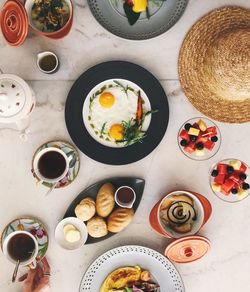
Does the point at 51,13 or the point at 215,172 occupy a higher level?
the point at 51,13

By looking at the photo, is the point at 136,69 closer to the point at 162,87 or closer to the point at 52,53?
the point at 162,87

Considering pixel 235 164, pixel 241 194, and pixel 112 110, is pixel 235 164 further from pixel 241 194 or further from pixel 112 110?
pixel 112 110

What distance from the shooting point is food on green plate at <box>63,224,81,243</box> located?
1209 mm

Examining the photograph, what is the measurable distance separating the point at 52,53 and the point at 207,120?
0.48m

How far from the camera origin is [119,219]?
1207mm

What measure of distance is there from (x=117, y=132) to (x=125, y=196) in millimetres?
182

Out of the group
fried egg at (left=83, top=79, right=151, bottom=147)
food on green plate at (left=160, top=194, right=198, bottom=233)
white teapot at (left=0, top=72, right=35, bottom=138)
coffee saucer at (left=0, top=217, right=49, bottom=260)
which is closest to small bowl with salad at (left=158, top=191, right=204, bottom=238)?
food on green plate at (left=160, top=194, right=198, bottom=233)

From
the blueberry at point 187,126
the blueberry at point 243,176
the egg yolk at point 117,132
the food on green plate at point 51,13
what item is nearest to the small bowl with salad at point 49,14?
the food on green plate at point 51,13

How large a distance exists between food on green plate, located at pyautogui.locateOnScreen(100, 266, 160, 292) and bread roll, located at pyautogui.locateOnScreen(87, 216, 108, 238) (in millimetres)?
126

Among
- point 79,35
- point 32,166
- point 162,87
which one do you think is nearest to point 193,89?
point 162,87

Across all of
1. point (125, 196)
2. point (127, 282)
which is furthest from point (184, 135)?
point (127, 282)

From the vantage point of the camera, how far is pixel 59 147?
1225 mm

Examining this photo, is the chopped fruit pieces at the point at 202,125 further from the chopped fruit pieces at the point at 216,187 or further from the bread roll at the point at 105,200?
the bread roll at the point at 105,200

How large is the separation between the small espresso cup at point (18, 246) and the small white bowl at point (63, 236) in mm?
77
